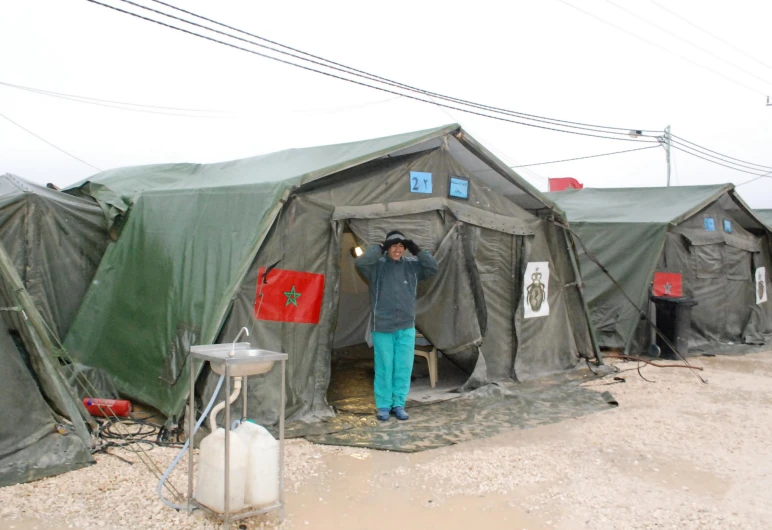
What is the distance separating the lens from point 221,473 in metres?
3.39

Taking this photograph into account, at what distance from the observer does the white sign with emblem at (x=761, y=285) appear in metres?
11.4

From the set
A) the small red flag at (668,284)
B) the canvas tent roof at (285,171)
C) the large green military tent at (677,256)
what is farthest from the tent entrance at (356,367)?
the small red flag at (668,284)

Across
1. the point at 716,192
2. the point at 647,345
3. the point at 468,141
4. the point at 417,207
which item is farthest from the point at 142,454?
the point at 716,192

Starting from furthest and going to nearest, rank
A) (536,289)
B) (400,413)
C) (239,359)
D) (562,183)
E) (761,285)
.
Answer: (562,183), (761,285), (536,289), (400,413), (239,359)

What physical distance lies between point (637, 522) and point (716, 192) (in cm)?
781

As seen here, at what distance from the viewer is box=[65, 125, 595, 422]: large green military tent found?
5262 mm

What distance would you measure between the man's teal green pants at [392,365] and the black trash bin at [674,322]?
5.21m

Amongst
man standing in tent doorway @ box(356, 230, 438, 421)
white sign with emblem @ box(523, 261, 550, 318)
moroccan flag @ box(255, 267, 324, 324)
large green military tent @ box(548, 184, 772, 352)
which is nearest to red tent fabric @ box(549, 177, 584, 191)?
large green military tent @ box(548, 184, 772, 352)

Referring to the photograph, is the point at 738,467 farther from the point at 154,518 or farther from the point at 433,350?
the point at 154,518

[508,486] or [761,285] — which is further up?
[761,285]

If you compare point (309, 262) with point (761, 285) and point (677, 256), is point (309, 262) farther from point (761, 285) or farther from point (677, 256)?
point (761, 285)

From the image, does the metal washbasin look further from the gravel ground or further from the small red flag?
the small red flag

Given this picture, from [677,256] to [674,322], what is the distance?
1142 millimetres

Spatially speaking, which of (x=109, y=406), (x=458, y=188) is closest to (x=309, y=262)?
(x=458, y=188)
